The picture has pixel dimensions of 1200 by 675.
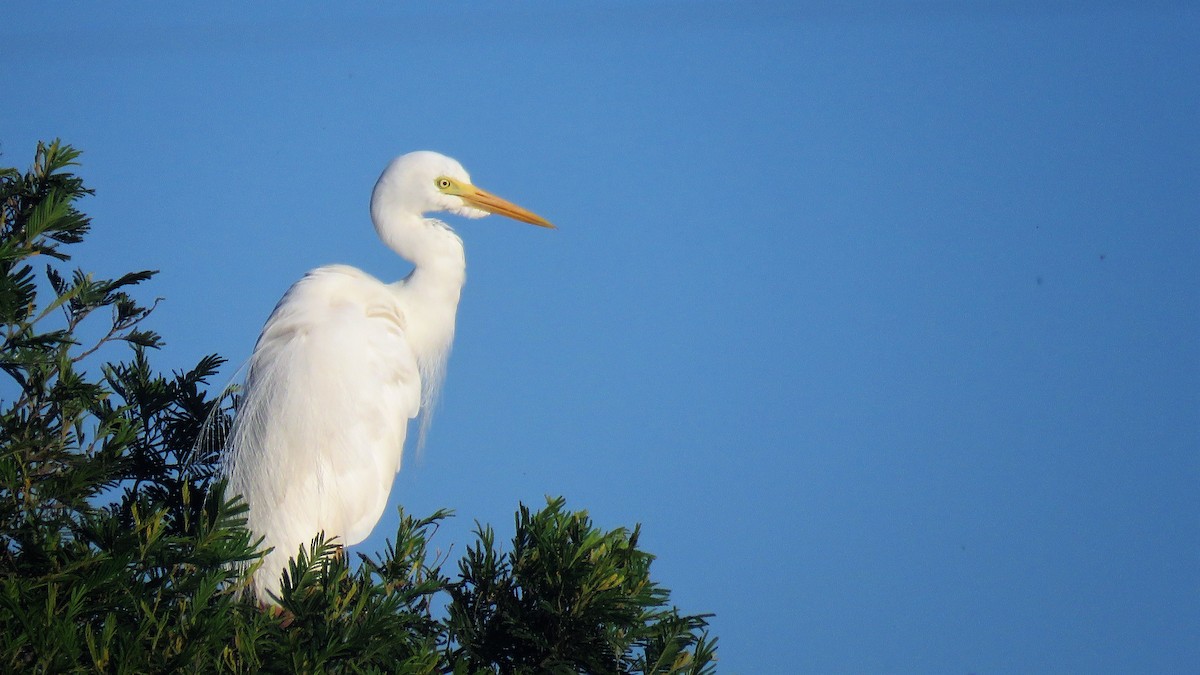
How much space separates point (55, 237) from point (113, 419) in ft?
2.41

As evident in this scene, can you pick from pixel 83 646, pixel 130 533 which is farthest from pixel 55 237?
pixel 83 646

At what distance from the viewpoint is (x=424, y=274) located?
22.8ft

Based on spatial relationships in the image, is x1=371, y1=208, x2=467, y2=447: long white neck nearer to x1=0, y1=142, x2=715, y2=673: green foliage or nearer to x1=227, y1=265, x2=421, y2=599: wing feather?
x1=227, y1=265, x2=421, y2=599: wing feather

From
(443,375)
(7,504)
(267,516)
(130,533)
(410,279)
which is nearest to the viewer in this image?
(130,533)

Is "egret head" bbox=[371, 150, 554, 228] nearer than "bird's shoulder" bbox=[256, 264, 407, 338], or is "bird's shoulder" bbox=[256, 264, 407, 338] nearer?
"bird's shoulder" bbox=[256, 264, 407, 338]

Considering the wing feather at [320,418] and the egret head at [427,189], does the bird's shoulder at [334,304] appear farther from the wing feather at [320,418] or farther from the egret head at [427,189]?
the egret head at [427,189]

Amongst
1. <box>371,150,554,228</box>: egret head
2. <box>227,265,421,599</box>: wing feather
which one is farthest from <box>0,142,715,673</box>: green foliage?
<box>371,150,554,228</box>: egret head

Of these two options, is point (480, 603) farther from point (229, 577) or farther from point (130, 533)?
point (130, 533)

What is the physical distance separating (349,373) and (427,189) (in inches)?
53.5

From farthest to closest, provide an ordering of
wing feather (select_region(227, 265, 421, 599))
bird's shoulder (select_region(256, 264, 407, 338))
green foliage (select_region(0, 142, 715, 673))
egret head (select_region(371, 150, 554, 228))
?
1. egret head (select_region(371, 150, 554, 228))
2. bird's shoulder (select_region(256, 264, 407, 338))
3. wing feather (select_region(227, 265, 421, 599))
4. green foliage (select_region(0, 142, 715, 673))

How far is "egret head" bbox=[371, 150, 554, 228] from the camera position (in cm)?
688

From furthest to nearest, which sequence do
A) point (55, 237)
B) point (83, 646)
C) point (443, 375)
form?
point (443, 375) → point (55, 237) → point (83, 646)

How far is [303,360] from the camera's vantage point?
605cm

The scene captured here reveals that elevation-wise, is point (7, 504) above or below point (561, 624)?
below
